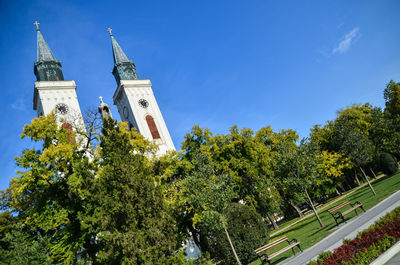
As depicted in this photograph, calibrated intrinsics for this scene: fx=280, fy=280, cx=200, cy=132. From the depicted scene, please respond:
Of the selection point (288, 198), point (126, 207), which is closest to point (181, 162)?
point (288, 198)

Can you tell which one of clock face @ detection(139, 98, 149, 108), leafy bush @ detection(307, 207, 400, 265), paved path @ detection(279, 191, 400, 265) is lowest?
paved path @ detection(279, 191, 400, 265)

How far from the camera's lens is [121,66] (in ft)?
165

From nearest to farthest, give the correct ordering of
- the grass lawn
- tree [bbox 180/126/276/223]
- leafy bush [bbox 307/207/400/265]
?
1. leafy bush [bbox 307/207/400/265]
2. the grass lawn
3. tree [bbox 180/126/276/223]

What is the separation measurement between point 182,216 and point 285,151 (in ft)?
37.1

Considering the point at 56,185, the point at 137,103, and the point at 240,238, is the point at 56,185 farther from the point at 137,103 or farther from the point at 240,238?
the point at 137,103

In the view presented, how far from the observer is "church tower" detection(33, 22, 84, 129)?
127ft

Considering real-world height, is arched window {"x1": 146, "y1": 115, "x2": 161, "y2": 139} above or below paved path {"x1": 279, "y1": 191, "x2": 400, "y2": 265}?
above

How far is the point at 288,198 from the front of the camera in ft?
117

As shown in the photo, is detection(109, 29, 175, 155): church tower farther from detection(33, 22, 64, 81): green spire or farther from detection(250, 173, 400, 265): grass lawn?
detection(250, 173, 400, 265): grass lawn

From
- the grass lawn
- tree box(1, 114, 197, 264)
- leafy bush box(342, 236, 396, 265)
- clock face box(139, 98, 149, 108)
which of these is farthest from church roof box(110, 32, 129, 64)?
leafy bush box(342, 236, 396, 265)

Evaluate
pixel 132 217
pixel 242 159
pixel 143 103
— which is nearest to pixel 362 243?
pixel 132 217

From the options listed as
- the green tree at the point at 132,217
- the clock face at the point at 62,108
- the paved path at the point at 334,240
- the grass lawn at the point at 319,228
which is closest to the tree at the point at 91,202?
the green tree at the point at 132,217

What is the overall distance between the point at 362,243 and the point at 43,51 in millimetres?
47627

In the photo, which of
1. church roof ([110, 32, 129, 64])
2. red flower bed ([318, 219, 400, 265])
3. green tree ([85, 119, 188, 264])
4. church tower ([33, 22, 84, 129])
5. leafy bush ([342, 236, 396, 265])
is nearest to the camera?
leafy bush ([342, 236, 396, 265])
